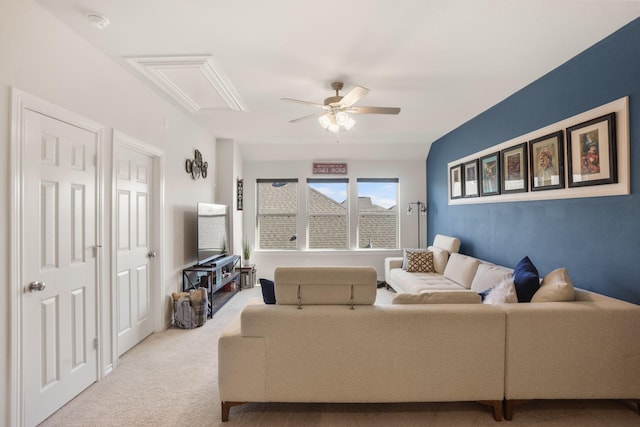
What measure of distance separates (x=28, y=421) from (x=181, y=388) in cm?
88

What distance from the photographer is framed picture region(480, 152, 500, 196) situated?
3.94m

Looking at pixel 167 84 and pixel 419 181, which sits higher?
pixel 167 84

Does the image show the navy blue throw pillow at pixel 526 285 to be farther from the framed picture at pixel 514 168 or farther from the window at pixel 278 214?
the window at pixel 278 214

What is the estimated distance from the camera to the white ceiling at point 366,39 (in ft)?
6.75

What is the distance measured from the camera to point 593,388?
2.07m

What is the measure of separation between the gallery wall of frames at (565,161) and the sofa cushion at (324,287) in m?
1.99

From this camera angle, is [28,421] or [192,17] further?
[192,17]

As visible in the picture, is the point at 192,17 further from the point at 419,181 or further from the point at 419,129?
the point at 419,181

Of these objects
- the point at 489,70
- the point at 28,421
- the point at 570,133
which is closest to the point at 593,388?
the point at 570,133

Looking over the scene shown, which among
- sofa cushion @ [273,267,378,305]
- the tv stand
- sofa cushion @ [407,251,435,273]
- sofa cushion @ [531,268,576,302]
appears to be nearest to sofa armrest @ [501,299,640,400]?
sofa cushion @ [531,268,576,302]

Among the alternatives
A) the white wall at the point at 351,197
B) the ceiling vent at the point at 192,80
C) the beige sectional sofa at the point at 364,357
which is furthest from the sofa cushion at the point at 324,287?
the white wall at the point at 351,197

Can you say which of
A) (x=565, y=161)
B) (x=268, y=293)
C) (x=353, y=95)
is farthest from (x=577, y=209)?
(x=268, y=293)

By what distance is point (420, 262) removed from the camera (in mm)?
5062

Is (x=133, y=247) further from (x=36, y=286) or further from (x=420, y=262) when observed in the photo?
(x=420, y=262)
